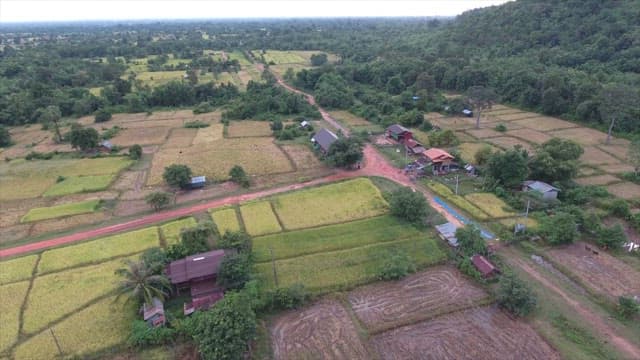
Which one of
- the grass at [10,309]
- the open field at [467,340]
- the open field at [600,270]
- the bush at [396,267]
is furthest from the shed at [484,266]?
the grass at [10,309]

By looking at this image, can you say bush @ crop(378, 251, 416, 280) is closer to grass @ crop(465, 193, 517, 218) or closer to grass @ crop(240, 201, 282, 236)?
grass @ crop(240, 201, 282, 236)

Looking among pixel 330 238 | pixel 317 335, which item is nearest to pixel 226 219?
pixel 330 238

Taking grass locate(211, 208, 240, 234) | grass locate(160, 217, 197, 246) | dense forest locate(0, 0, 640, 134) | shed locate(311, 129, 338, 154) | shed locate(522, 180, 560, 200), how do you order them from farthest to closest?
dense forest locate(0, 0, 640, 134)
shed locate(311, 129, 338, 154)
shed locate(522, 180, 560, 200)
grass locate(211, 208, 240, 234)
grass locate(160, 217, 197, 246)

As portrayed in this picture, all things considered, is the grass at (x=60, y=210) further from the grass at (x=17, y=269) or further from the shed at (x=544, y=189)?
the shed at (x=544, y=189)

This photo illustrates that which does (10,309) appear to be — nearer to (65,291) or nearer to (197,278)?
(65,291)

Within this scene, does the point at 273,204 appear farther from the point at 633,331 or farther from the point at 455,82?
the point at 455,82

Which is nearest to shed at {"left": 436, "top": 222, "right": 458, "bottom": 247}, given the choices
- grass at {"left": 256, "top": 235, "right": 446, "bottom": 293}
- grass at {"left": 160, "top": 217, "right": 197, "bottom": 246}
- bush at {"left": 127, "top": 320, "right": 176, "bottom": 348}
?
grass at {"left": 256, "top": 235, "right": 446, "bottom": 293}
